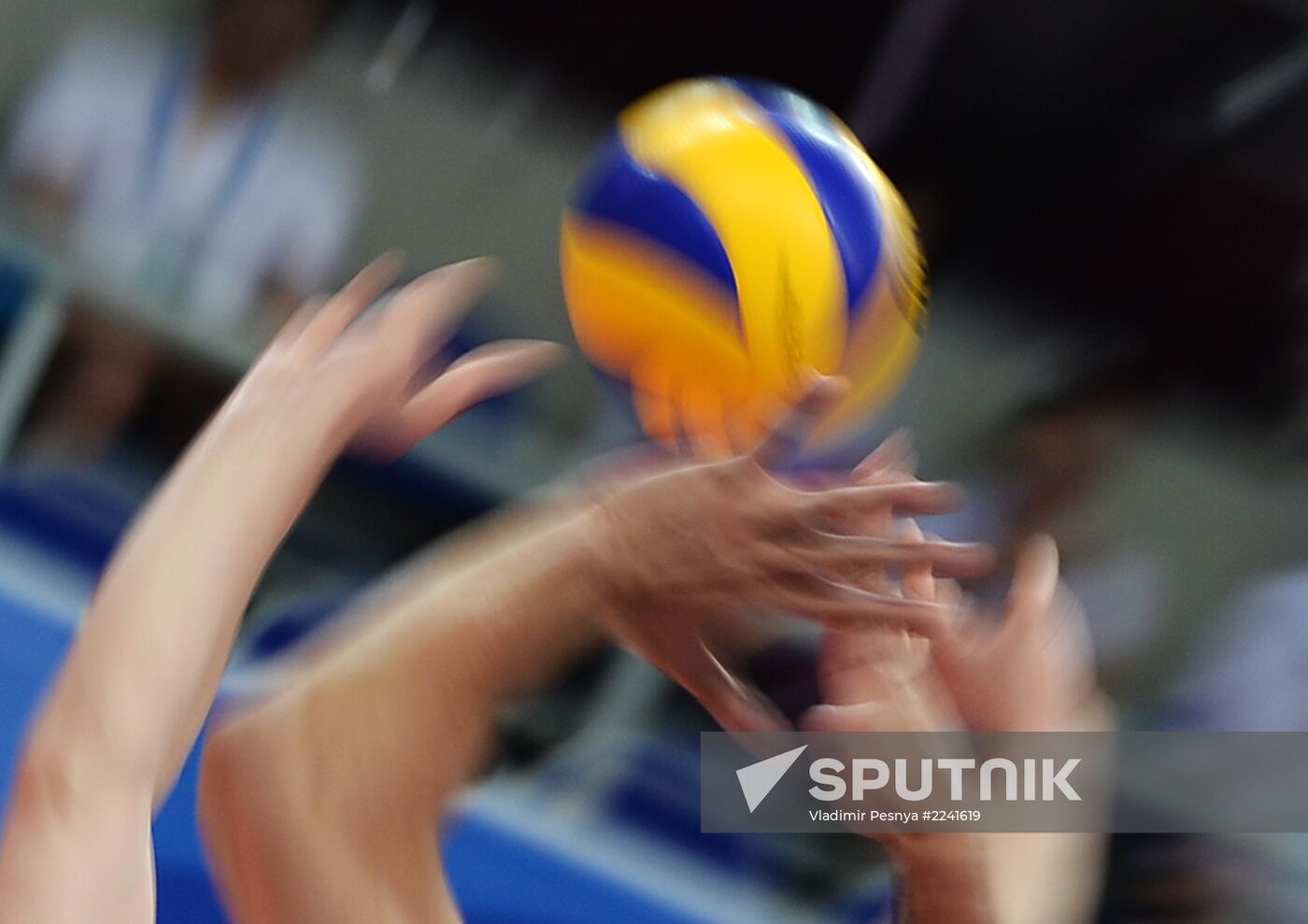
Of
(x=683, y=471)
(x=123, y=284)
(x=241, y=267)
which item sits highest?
(x=241, y=267)

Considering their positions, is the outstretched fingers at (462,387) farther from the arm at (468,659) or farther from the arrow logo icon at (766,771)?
the arrow logo icon at (766,771)

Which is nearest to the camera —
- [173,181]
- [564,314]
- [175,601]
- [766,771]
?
[175,601]

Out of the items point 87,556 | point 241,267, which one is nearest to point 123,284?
point 241,267

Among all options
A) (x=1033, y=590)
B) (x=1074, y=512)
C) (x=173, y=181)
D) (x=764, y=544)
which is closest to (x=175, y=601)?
(x=764, y=544)

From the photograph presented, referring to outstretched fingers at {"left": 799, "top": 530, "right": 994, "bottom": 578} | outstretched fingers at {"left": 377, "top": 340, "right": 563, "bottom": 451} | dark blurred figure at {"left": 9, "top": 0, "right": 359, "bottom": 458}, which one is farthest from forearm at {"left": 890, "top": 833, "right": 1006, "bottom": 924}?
dark blurred figure at {"left": 9, "top": 0, "right": 359, "bottom": 458}

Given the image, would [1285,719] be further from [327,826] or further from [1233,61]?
[1233,61]

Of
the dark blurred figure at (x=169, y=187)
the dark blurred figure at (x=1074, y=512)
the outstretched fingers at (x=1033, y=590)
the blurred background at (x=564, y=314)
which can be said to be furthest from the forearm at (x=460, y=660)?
the dark blurred figure at (x=169, y=187)

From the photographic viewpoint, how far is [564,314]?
464 cm

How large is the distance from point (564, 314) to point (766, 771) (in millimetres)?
3368

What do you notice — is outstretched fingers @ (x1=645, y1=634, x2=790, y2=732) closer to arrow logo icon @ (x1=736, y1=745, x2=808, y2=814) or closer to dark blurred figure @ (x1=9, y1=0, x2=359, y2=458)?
arrow logo icon @ (x1=736, y1=745, x2=808, y2=814)

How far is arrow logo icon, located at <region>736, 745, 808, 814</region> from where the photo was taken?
50.2 inches

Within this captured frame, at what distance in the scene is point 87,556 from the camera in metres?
2.57

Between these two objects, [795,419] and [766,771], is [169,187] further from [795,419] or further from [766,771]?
[795,419]

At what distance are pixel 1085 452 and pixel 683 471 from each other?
2304 mm
